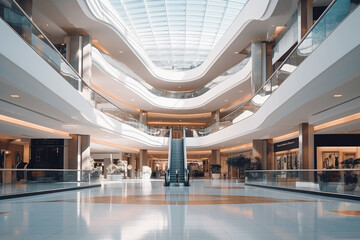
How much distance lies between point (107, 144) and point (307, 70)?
24.0m

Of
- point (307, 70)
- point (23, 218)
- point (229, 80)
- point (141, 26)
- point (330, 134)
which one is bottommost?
point (23, 218)

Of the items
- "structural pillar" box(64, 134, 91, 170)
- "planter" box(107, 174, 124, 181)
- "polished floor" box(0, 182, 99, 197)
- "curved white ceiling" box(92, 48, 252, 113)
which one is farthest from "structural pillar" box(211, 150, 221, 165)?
"polished floor" box(0, 182, 99, 197)

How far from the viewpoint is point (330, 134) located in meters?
20.4

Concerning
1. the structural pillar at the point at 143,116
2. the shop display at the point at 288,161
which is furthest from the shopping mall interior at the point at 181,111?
the structural pillar at the point at 143,116

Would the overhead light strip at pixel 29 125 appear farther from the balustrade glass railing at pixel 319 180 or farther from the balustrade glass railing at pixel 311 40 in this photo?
the balustrade glass railing at pixel 319 180

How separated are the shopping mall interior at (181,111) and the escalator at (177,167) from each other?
0.52ft

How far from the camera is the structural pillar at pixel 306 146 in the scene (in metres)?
17.9

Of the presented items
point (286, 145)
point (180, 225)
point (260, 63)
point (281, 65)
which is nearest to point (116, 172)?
point (286, 145)

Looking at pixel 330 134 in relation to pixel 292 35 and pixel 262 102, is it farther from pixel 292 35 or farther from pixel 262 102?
pixel 292 35

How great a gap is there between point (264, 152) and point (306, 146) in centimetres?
944

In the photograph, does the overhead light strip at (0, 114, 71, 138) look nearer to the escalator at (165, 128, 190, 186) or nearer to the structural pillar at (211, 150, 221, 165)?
the escalator at (165, 128, 190, 186)

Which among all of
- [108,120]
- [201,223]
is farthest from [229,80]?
[201,223]

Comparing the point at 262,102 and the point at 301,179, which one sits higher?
the point at 262,102

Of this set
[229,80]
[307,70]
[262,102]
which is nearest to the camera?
[307,70]
